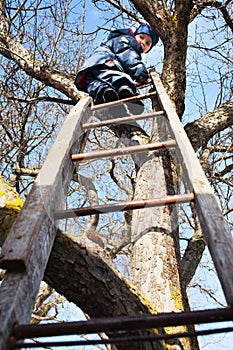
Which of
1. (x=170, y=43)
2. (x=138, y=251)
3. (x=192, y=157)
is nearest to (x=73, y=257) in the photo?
(x=192, y=157)

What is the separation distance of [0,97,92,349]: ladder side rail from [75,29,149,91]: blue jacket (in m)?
1.50

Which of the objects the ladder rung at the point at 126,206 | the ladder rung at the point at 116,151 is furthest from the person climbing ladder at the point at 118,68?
the ladder rung at the point at 126,206

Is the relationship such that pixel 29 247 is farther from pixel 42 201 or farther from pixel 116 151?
pixel 116 151

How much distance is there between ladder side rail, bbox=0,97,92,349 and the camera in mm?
871

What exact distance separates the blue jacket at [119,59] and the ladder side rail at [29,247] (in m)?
1.50

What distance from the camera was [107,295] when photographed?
1.42 metres

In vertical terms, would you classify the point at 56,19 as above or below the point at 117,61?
above

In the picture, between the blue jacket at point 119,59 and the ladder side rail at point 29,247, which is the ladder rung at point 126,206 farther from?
the blue jacket at point 119,59

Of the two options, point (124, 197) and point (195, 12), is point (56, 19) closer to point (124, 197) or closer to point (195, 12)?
point (195, 12)

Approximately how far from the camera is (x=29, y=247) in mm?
997

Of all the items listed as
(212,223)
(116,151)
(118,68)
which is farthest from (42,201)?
(118,68)

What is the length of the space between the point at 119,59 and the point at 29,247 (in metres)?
2.34

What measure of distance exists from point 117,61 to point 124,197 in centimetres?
109

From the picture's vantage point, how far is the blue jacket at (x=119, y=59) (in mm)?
2902
